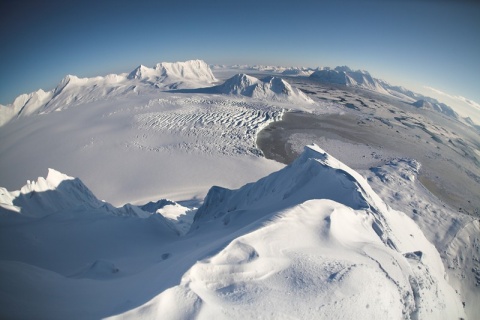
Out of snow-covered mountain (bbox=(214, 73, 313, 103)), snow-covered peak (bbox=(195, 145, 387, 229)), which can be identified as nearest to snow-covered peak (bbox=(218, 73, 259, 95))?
snow-covered mountain (bbox=(214, 73, 313, 103))

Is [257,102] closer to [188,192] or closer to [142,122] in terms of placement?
[142,122]

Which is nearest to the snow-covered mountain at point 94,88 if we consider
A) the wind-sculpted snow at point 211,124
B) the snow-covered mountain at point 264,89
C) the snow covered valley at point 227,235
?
the snow-covered mountain at point 264,89

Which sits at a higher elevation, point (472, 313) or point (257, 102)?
point (257, 102)

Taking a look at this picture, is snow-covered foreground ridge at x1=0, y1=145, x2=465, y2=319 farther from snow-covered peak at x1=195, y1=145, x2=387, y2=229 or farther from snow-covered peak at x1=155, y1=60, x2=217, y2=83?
snow-covered peak at x1=155, y1=60, x2=217, y2=83

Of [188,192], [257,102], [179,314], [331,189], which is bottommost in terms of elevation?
[188,192]

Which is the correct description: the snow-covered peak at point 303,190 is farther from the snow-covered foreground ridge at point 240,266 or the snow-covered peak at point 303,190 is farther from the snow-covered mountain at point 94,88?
the snow-covered mountain at point 94,88

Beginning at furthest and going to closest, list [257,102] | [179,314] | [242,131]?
[257,102]
[242,131]
[179,314]

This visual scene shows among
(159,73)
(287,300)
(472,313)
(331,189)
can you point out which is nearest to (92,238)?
(287,300)

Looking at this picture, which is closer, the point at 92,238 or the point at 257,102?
the point at 92,238
